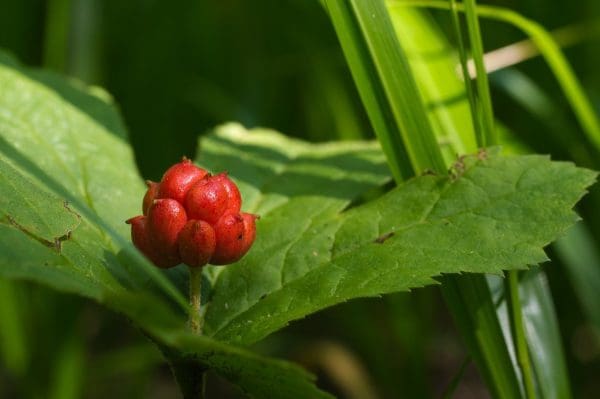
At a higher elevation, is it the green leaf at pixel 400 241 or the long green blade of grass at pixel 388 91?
the long green blade of grass at pixel 388 91

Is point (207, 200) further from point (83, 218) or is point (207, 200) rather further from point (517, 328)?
point (517, 328)

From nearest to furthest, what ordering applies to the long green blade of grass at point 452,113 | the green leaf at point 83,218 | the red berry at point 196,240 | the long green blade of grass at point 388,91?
the green leaf at point 83,218
the red berry at point 196,240
the long green blade of grass at point 388,91
the long green blade of grass at point 452,113

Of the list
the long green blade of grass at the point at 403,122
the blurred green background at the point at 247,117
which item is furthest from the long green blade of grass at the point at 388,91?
the blurred green background at the point at 247,117

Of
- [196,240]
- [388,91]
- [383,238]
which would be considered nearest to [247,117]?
[388,91]

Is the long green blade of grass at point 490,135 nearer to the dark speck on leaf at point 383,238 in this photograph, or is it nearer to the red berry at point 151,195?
the dark speck on leaf at point 383,238

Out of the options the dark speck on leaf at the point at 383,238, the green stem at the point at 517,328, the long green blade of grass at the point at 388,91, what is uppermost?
the long green blade of grass at the point at 388,91

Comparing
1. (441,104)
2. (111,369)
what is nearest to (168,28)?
(111,369)

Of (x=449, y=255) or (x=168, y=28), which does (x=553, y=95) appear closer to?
(x=168, y=28)
